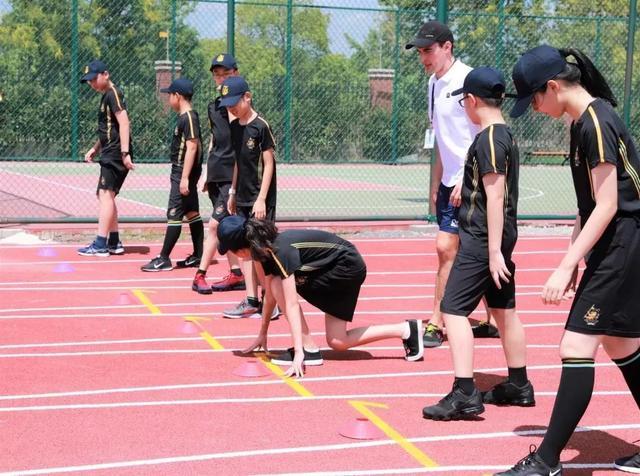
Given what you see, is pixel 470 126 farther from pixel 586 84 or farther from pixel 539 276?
pixel 539 276

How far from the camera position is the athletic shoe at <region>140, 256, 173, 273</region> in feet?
36.0

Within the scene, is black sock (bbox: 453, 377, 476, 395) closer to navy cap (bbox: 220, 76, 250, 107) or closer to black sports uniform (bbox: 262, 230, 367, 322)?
black sports uniform (bbox: 262, 230, 367, 322)

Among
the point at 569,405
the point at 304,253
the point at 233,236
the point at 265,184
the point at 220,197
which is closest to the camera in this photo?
the point at 569,405

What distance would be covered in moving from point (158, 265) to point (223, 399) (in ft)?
16.6

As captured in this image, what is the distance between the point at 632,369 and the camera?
193 inches

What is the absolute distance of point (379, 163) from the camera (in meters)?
18.3

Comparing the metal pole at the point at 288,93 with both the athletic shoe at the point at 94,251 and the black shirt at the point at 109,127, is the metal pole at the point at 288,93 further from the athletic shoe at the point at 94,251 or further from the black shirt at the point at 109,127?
the athletic shoe at the point at 94,251

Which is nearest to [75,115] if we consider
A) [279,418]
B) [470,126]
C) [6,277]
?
[6,277]

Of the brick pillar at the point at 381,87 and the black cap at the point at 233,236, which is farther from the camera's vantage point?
the brick pillar at the point at 381,87

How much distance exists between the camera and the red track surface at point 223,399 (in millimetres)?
5059

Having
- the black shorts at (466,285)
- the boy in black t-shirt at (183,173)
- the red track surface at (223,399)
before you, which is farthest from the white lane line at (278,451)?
the boy in black t-shirt at (183,173)

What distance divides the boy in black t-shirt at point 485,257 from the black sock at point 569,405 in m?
1.05

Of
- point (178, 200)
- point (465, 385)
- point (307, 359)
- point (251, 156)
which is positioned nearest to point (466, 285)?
point (465, 385)

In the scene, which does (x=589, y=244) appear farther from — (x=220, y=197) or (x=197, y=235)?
(x=197, y=235)
